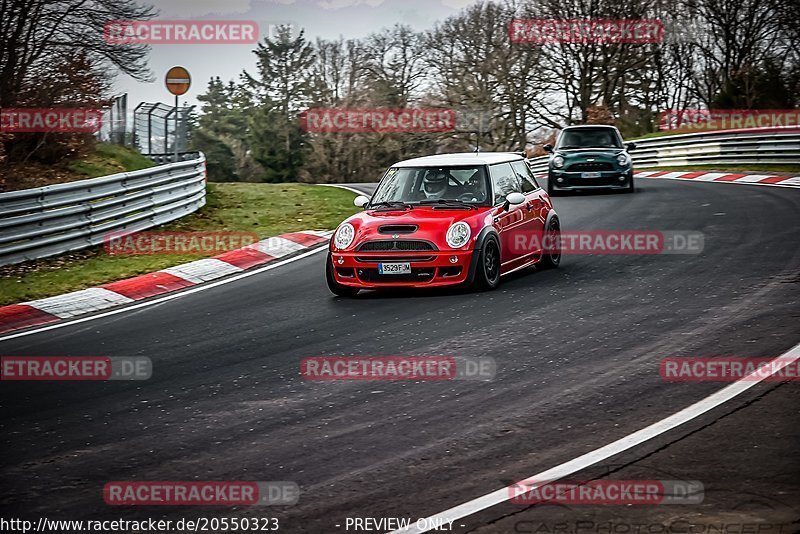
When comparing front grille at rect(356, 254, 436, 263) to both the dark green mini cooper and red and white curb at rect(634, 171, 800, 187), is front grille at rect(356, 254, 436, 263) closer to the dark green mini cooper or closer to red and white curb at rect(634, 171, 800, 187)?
the dark green mini cooper

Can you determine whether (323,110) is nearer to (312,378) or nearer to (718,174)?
(718,174)

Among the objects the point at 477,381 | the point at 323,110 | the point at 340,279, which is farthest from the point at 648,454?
the point at 323,110

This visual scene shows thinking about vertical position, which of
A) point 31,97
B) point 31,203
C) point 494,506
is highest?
point 31,97

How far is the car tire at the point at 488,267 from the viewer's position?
11.7 m

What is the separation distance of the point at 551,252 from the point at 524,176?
1.06 metres

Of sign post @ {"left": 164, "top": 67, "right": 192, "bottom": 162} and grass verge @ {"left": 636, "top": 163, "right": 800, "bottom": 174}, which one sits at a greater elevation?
sign post @ {"left": 164, "top": 67, "right": 192, "bottom": 162}

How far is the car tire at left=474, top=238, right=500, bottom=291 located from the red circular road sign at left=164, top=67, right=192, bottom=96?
33.2ft

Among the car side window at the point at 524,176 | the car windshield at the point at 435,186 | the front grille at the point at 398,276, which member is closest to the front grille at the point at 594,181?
the car side window at the point at 524,176

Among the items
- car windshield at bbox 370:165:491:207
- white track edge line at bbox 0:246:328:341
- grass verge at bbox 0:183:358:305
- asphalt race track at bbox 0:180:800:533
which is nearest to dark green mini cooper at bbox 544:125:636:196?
grass verge at bbox 0:183:358:305

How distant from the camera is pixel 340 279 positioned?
473 inches

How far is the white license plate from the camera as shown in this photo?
11695 mm

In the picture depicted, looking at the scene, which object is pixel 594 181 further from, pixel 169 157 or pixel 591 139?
pixel 169 157

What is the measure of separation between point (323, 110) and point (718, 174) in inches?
1808

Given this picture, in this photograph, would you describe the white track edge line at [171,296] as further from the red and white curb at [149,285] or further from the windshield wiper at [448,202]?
the windshield wiper at [448,202]
